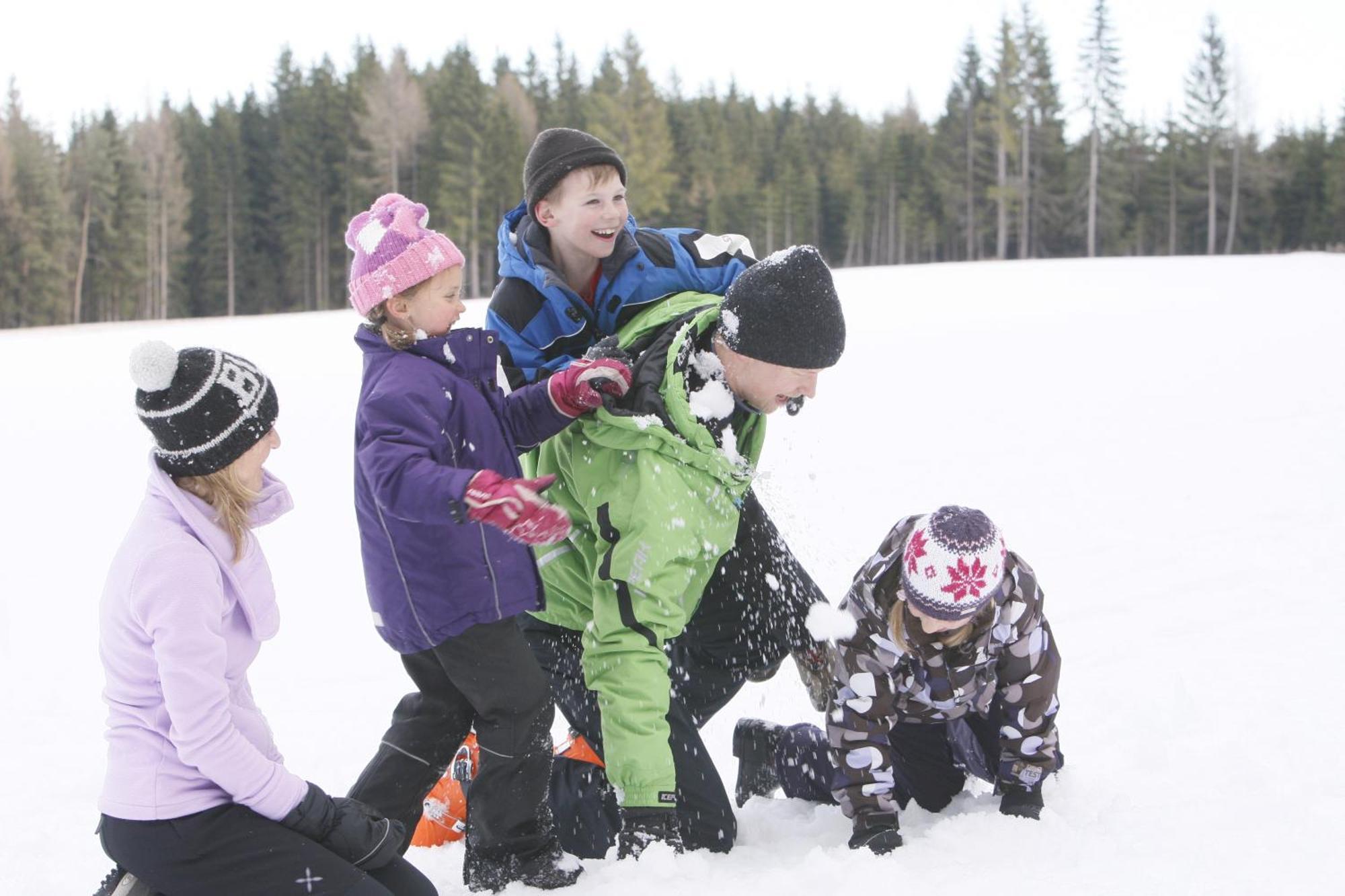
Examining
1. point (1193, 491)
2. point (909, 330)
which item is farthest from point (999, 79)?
point (1193, 491)

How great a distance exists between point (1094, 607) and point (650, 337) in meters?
2.98

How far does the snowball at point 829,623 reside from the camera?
2.81m

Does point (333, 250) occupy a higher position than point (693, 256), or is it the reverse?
point (333, 250)

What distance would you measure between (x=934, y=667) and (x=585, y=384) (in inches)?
47.2

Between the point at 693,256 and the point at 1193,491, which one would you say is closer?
the point at 693,256

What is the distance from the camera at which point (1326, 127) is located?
48.2 m

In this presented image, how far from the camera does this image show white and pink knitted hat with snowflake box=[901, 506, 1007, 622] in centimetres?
257

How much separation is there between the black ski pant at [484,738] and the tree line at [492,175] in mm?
35285

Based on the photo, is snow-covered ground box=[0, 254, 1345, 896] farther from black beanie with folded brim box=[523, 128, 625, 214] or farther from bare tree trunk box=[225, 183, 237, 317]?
bare tree trunk box=[225, 183, 237, 317]

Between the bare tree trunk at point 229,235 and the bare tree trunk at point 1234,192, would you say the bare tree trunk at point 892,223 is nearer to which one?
the bare tree trunk at point 1234,192

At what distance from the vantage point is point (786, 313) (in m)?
2.78

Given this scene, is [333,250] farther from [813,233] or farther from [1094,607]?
[1094,607]

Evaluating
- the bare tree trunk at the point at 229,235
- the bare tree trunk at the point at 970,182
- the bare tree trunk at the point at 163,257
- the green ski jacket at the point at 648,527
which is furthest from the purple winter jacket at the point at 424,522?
the bare tree trunk at the point at 970,182

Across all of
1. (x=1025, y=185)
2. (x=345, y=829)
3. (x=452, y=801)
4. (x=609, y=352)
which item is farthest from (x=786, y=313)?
(x=1025, y=185)
